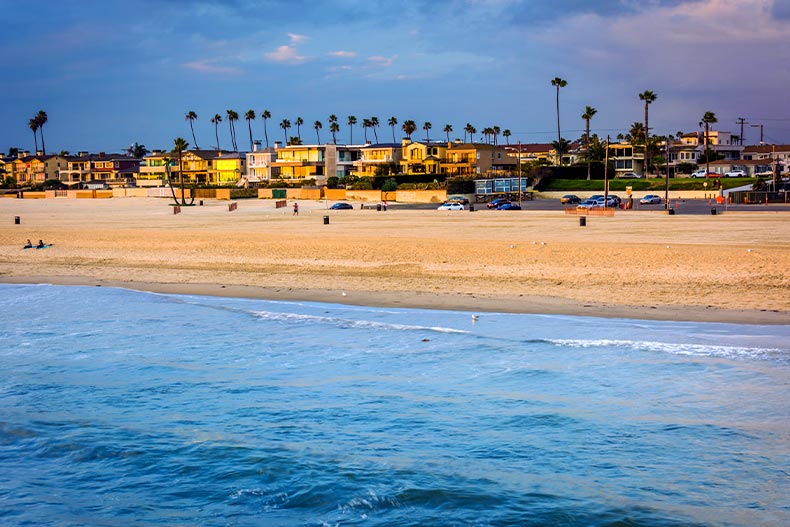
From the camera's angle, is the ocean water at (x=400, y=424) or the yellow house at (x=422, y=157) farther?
the yellow house at (x=422, y=157)

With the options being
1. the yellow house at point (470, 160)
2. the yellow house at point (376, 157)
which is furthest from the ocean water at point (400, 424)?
the yellow house at point (376, 157)

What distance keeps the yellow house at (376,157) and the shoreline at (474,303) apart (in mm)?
95689

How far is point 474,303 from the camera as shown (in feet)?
69.7

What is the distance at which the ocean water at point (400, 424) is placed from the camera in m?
9.28

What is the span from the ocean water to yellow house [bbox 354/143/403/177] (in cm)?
10341

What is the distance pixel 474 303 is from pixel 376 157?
104 meters

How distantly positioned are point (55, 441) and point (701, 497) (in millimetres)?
9110

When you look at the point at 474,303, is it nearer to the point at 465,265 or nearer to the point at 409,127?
the point at 465,265

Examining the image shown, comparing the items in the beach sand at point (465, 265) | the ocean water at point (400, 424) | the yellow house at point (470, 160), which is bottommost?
the ocean water at point (400, 424)

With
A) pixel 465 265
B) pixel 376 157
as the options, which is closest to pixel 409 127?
pixel 376 157

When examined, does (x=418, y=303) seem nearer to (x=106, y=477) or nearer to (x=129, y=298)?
(x=129, y=298)

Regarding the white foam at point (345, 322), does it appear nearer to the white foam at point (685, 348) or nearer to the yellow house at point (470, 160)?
the white foam at point (685, 348)

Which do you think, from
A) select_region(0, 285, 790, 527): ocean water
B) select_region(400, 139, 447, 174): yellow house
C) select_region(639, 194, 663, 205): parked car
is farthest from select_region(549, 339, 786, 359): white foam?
select_region(400, 139, 447, 174): yellow house

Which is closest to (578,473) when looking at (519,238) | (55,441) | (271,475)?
(271,475)
